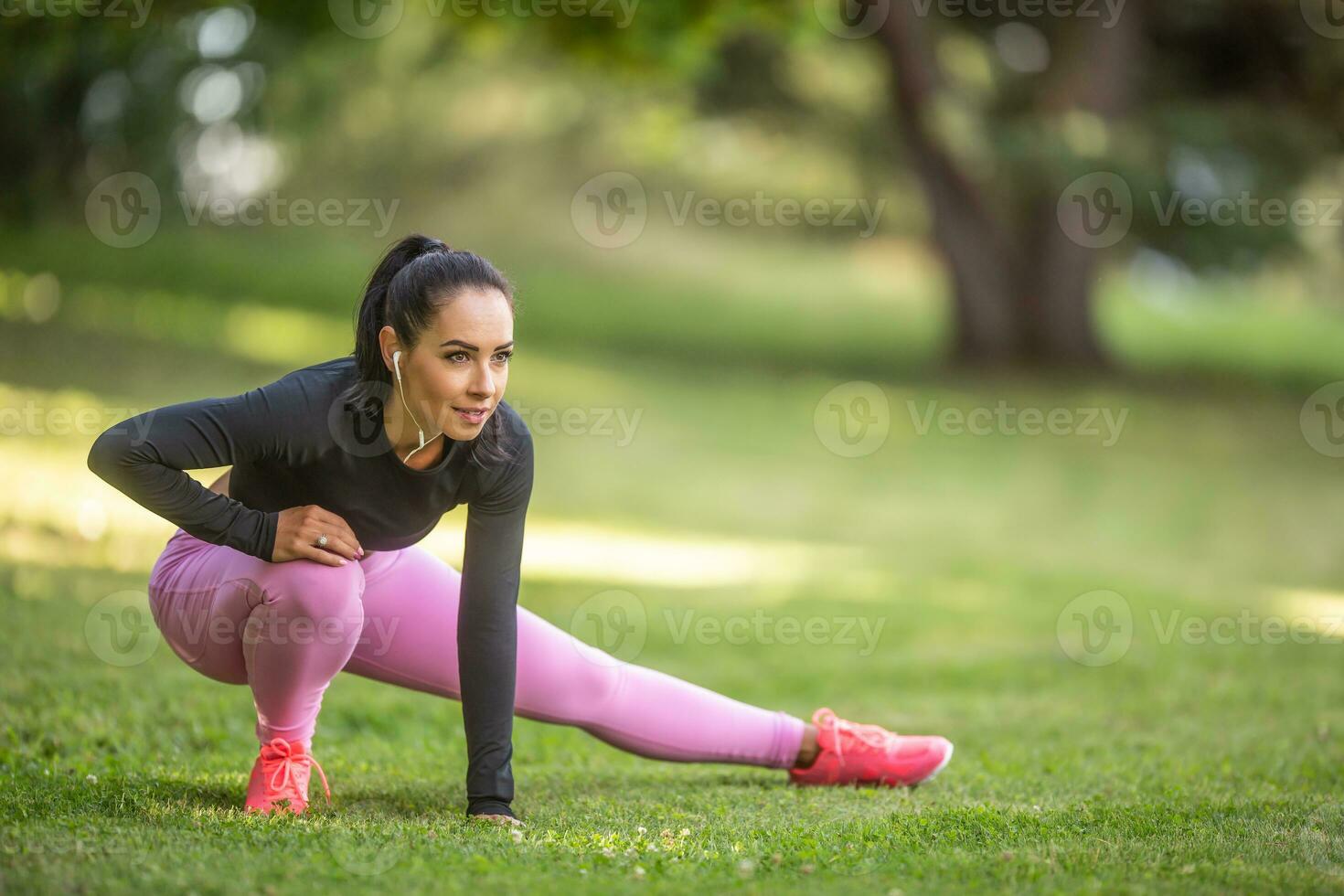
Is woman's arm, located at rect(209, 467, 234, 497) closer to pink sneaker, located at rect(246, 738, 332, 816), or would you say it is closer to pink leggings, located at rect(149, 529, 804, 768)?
pink leggings, located at rect(149, 529, 804, 768)

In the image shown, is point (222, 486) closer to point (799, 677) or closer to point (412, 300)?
point (412, 300)

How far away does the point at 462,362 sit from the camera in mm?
3340

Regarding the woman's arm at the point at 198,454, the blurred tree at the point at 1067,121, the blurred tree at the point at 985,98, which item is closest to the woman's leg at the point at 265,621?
the woman's arm at the point at 198,454

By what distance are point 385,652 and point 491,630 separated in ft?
1.47

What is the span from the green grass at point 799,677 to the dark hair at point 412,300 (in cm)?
105

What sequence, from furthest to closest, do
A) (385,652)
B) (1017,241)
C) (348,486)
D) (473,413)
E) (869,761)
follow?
(1017,241) → (869,761) → (385,652) → (348,486) → (473,413)

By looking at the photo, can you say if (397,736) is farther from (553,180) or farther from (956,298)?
(553,180)

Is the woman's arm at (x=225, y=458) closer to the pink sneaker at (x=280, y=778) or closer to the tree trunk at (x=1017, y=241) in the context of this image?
the pink sneaker at (x=280, y=778)

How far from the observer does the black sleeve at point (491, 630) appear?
3.59 meters

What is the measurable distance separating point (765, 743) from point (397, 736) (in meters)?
1.58

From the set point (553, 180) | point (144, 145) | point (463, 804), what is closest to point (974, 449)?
point (144, 145)

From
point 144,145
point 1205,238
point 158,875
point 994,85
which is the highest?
point 994,85

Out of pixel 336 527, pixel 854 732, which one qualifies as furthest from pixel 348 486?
pixel 854 732

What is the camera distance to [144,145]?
15.7 metres
